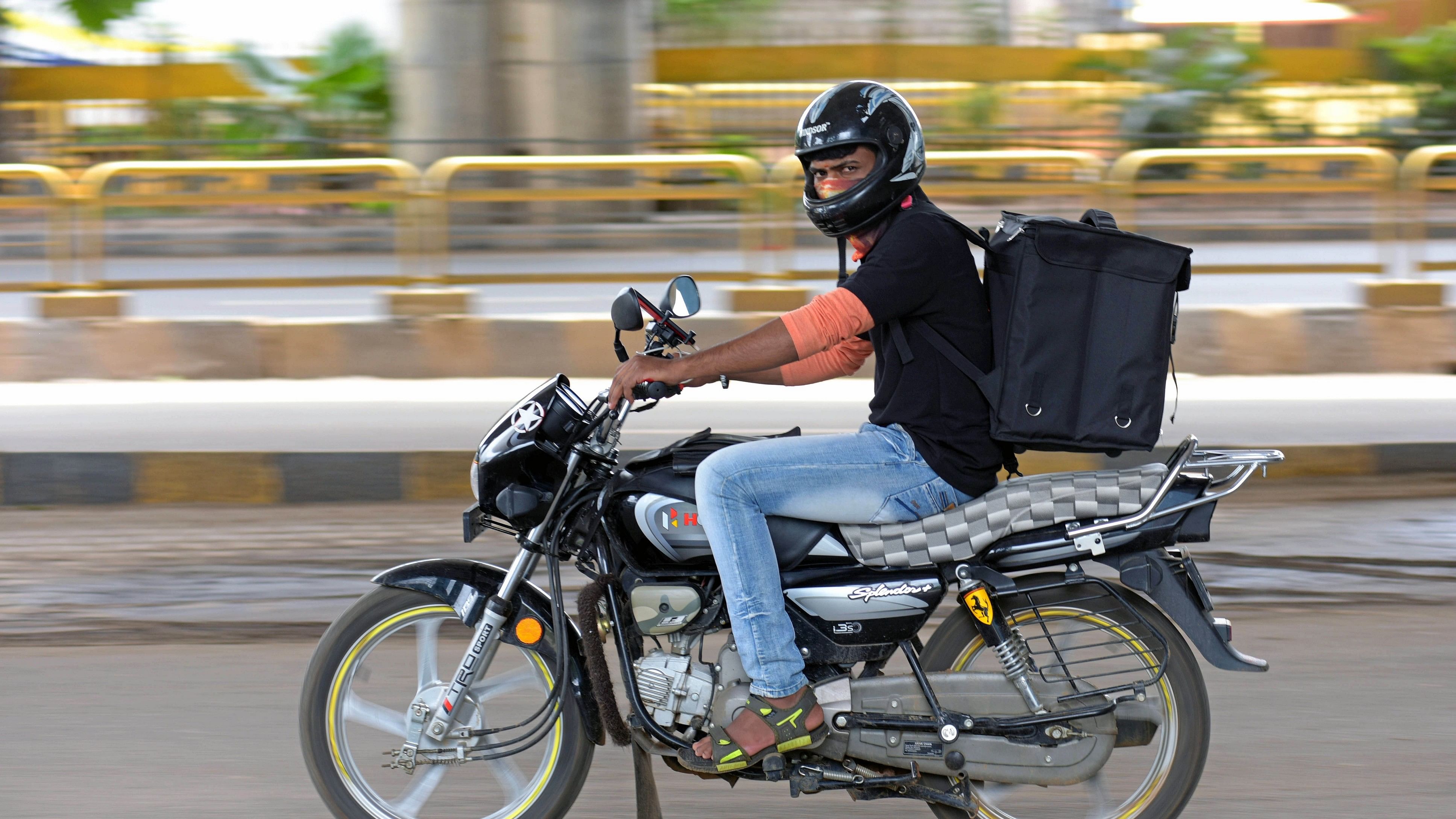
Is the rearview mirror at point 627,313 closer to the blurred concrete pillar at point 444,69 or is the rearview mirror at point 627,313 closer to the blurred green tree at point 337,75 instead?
the blurred concrete pillar at point 444,69

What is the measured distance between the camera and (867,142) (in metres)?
3.24

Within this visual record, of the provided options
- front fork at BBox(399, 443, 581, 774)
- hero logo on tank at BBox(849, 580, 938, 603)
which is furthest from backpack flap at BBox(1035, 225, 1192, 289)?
front fork at BBox(399, 443, 581, 774)

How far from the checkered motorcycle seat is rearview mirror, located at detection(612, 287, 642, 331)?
68 cm

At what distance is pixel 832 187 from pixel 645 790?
1473 mm

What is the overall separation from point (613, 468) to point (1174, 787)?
4.92 feet

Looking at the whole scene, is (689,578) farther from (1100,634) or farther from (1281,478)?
(1281,478)

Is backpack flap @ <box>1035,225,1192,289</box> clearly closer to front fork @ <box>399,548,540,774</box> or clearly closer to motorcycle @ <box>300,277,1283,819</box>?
motorcycle @ <box>300,277,1283,819</box>

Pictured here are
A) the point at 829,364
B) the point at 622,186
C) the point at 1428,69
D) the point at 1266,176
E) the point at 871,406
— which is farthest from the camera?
the point at 1428,69

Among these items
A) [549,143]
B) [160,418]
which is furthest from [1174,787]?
[549,143]

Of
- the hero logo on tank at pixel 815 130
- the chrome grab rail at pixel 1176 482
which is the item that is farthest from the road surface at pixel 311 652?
the hero logo on tank at pixel 815 130

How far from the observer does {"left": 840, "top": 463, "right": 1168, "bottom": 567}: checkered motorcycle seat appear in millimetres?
3277

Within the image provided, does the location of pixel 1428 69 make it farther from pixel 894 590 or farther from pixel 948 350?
pixel 894 590

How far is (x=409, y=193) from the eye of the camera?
9203mm

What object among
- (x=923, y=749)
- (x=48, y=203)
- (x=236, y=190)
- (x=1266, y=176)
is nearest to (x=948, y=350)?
(x=923, y=749)
